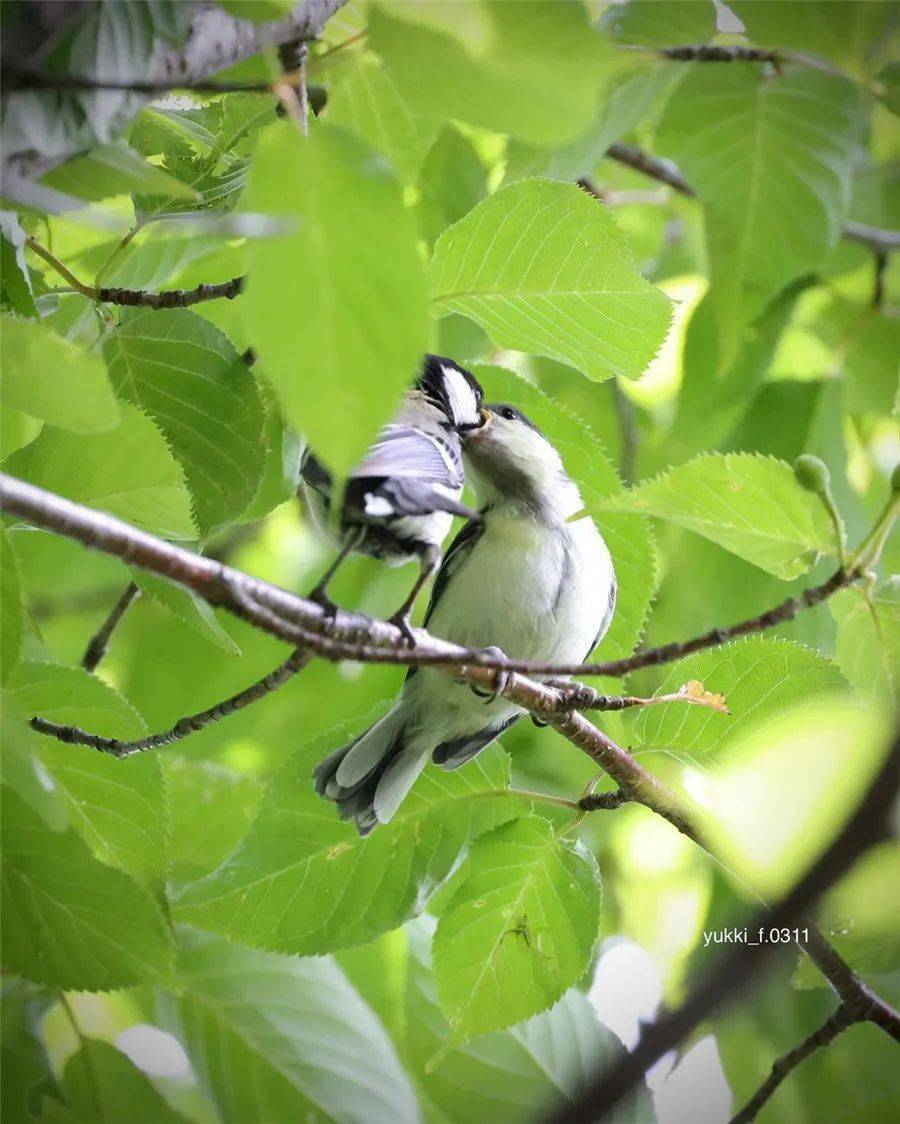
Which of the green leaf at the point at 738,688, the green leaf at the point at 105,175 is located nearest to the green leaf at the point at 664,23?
the green leaf at the point at 738,688

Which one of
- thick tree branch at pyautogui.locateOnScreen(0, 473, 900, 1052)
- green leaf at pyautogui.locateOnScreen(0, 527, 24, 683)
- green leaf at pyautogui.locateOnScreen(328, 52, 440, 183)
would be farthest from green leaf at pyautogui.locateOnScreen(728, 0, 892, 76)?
green leaf at pyautogui.locateOnScreen(0, 527, 24, 683)

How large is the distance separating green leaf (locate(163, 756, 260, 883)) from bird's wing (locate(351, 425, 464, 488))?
824 mm

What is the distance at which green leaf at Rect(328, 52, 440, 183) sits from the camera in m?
1.30

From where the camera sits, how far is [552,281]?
153 cm

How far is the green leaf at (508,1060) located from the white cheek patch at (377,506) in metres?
0.91

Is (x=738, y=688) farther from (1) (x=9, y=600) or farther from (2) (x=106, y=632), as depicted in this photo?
(2) (x=106, y=632)

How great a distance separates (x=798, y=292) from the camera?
9.62 ft

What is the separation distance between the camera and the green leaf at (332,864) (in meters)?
1.63

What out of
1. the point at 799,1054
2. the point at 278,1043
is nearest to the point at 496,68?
the point at 278,1043

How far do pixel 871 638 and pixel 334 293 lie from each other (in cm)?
89

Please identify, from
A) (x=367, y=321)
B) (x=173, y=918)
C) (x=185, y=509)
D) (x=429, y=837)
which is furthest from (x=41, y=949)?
(x=367, y=321)

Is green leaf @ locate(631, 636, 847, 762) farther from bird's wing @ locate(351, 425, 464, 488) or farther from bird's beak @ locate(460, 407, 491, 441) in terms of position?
bird's beak @ locate(460, 407, 491, 441)

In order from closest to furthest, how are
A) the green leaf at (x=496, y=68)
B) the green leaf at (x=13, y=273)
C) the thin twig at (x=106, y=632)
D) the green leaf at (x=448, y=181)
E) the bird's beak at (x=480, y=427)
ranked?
the green leaf at (x=496, y=68) < the green leaf at (x=13, y=273) < the thin twig at (x=106, y=632) < the bird's beak at (x=480, y=427) < the green leaf at (x=448, y=181)

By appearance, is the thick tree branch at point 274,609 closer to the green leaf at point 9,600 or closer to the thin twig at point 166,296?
the green leaf at point 9,600
